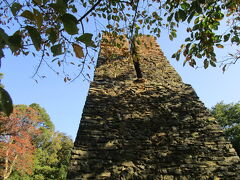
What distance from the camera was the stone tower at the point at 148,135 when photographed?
2.62 m

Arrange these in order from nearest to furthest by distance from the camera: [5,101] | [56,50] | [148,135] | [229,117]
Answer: [5,101] < [56,50] < [148,135] < [229,117]

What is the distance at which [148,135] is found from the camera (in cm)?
319

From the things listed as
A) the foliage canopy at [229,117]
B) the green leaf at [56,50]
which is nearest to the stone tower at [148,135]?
the green leaf at [56,50]

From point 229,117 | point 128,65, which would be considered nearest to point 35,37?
point 128,65

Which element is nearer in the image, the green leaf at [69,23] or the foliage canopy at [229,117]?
the green leaf at [69,23]

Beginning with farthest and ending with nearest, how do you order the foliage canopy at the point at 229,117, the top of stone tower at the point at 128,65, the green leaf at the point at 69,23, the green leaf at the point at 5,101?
the foliage canopy at the point at 229,117
the top of stone tower at the point at 128,65
the green leaf at the point at 69,23
the green leaf at the point at 5,101

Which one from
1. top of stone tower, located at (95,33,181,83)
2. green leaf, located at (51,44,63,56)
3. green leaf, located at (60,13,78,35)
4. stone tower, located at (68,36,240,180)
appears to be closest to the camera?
green leaf, located at (60,13,78,35)

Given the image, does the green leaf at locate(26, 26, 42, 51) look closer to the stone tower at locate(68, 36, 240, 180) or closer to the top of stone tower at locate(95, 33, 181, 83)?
the stone tower at locate(68, 36, 240, 180)

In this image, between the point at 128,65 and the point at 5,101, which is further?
the point at 128,65

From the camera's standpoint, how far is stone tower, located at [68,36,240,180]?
2625mm

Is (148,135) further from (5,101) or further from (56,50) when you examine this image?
(5,101)

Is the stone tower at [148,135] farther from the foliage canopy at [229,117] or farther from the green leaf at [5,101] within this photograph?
the foliage canopy at [229,117]

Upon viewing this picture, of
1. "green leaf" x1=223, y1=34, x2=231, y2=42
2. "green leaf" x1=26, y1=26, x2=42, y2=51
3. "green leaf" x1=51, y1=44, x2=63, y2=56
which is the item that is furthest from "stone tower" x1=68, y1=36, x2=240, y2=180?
"green leaf" x1=26, y1=26, x2=42, y2=51

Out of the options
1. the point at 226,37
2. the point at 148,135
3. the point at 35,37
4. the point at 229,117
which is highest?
the point at 229,117
